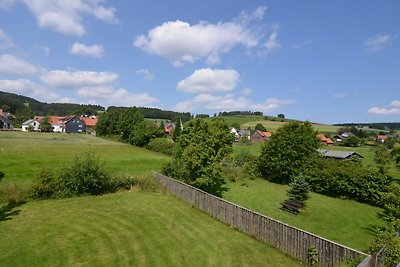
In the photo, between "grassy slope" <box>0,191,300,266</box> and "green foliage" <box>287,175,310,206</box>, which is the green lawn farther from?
"grassy slope" <box>0,191,300,266</box>

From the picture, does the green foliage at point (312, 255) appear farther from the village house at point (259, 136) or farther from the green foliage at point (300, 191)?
the village house at point (259, 136)

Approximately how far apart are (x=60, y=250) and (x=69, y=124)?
4193 inches

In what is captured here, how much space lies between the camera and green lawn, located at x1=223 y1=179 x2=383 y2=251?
18058 mm

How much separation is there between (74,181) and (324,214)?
18102mm

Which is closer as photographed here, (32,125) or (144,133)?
(144,133)

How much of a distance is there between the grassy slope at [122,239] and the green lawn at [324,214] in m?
5.48

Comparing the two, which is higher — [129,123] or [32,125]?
[129,123]

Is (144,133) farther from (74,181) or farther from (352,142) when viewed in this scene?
(352,142)

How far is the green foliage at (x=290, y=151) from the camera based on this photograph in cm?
3516

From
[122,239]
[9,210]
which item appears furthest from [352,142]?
[9,210]

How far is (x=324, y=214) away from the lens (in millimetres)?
22578

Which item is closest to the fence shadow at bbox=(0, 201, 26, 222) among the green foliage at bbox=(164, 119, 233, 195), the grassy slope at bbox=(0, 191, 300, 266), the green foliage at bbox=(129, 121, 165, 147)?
the grassy slope at bbox=(0, 191, 300, 266)

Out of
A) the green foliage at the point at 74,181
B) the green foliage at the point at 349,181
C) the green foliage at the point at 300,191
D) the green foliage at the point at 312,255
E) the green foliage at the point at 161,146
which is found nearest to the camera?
the green foliage at the point at 312,255

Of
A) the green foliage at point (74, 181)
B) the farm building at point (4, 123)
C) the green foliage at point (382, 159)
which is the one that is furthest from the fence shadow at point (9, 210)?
the farm building at point (4, 123)
